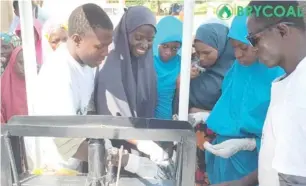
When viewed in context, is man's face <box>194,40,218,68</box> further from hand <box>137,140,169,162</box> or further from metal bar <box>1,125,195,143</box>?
metal bar <box>1,125,195,143</box>

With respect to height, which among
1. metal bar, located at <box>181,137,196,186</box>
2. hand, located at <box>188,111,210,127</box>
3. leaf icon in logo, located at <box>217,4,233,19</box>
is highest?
leaf icon in logo, located at <box>217,4,233,19</box>

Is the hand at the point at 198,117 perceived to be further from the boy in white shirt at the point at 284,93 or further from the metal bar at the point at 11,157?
the metal bar at the point at 11,157

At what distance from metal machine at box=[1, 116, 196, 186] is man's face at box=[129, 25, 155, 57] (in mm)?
587

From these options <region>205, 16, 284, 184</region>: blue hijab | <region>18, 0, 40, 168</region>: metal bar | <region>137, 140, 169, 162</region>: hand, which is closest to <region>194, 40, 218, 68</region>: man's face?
<region>205, 16, 284, 184</region>: blue hijab

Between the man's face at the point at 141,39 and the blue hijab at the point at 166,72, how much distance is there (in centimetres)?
7

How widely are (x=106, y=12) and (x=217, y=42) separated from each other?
0.61 metres

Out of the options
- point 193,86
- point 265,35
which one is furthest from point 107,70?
point 265,35

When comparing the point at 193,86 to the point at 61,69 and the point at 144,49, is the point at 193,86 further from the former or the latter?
the point at 61,69

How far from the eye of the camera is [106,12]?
147 centimetres

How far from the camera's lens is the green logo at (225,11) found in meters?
1.59

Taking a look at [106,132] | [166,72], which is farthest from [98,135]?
[166,72]

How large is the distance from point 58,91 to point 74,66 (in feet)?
0.42

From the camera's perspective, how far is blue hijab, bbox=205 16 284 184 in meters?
1.61

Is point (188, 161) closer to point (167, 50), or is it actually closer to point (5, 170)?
point (5, 170)
